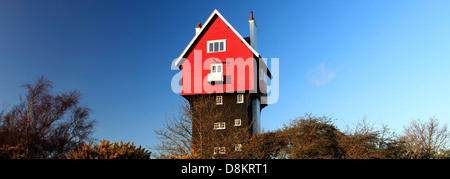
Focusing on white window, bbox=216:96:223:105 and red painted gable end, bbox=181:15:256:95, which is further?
white window, bbox=216:96:223:105

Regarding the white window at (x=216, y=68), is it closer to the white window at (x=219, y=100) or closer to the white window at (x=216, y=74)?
the white window at (x=216, y=74)

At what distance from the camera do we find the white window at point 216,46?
115 ft

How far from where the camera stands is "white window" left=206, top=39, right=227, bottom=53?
35.0 meters

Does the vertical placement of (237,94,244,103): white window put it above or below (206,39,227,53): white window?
below

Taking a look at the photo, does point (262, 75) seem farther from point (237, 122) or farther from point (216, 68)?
point (237, 122)

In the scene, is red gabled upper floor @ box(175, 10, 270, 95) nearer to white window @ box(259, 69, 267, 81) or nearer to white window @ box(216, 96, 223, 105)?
white window @ box(259, 69, 267, 81)

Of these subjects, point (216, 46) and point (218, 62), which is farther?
point (216, 46)

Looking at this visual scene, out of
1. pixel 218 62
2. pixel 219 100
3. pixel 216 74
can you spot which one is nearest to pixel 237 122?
pixel 219 100

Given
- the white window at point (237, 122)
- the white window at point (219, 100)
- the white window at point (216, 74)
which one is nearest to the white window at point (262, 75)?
the white window at point (216, 74)

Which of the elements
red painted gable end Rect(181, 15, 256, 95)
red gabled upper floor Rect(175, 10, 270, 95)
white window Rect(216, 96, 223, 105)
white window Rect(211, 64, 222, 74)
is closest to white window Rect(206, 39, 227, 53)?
red gabled upper floor Rect(175, 10, 270, 95)

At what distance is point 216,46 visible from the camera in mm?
35375
